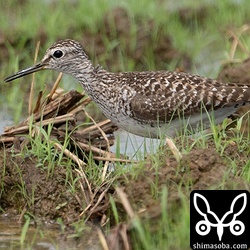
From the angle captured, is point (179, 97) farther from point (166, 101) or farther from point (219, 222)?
point (219, 222)

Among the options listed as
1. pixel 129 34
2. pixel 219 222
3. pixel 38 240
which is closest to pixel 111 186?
pixel 38 240

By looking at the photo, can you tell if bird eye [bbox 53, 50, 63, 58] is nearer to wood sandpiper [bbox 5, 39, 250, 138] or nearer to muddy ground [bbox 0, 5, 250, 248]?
wood sandpiper [bbox 5, 39, 250, 138]

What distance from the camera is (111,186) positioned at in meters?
9.71

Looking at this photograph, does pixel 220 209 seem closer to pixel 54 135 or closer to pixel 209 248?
pixel 209 248

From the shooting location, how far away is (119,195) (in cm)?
841

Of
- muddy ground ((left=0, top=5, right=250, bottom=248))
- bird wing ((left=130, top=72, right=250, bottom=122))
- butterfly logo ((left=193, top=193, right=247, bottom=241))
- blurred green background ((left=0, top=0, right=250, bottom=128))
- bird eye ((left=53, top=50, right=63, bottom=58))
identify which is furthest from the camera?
blurred green background ((left=0, top=0, right=250, bottom=128))

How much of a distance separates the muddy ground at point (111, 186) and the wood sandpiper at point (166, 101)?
2.69 ft

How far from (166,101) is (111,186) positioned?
5.01 feet

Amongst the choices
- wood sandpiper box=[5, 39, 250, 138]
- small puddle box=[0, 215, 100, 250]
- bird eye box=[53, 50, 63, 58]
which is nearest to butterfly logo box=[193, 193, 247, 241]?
small puddle box=[0, 215, 100, 250]

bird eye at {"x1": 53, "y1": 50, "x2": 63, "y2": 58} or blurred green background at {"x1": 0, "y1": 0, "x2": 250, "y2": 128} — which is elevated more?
bird eye at {"x1": 53, "y1": 50, "x2": 63, "y2": 58}

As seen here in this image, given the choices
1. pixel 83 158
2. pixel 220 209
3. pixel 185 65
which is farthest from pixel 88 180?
pixel 185 65

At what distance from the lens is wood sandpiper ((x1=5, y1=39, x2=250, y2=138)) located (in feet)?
35.4

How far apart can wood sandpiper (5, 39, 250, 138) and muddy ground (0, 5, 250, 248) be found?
0.82 m

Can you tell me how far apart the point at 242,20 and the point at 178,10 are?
1.05 m
